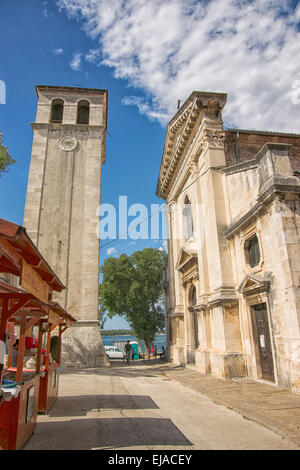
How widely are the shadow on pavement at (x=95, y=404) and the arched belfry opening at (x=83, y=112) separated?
19.9m

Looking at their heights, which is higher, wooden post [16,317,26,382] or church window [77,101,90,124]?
church window [77,101,90,124]

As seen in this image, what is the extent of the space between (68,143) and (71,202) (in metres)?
4.55

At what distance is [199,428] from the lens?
5121mm

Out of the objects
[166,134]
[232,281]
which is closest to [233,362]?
[232,281]

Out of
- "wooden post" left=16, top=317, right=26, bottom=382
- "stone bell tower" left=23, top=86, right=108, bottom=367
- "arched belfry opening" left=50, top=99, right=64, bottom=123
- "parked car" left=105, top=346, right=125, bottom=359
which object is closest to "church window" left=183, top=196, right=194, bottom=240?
"stone bell tower" left=23, top=86, right=108, bottom=367

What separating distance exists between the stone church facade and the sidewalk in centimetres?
51

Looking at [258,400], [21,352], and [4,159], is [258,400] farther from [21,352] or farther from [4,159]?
[4,159]

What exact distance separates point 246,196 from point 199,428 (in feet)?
28.4

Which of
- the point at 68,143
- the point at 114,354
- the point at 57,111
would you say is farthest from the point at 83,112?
the point at 114,354

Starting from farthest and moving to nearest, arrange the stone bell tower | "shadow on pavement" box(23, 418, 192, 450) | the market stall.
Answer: the stone bell tower → "shadow on pavement" box(23, 418, 192, 450) → the market stall

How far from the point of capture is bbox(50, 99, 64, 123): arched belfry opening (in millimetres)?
22331

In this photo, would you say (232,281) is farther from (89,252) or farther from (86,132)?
(86,132)

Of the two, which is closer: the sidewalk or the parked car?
the sidewalk

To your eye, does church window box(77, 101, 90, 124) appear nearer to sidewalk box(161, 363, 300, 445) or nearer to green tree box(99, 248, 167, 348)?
green tree box(99, 248, 167, 348)
